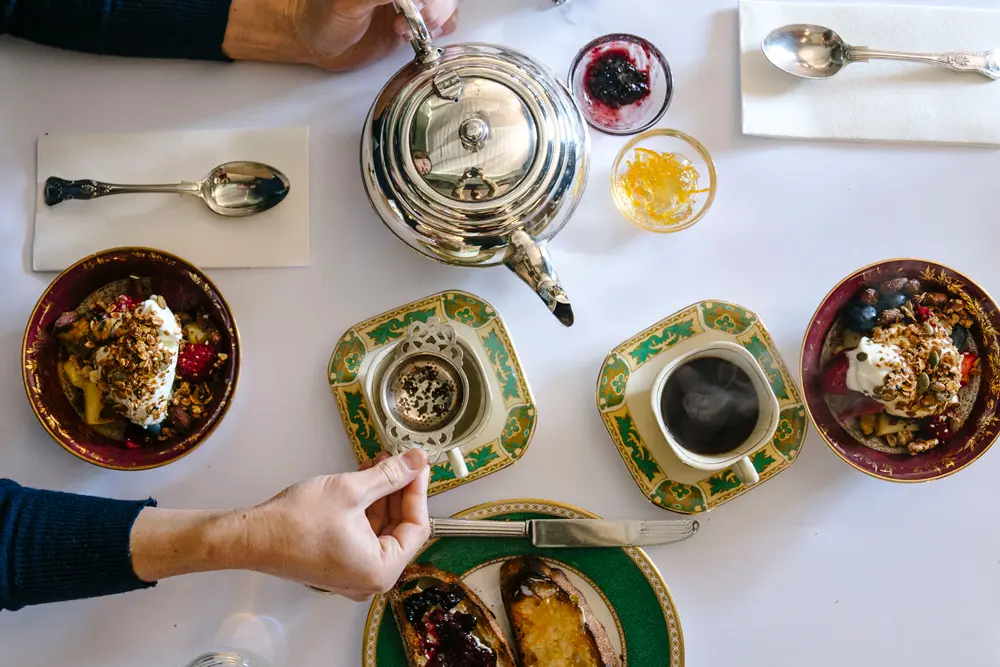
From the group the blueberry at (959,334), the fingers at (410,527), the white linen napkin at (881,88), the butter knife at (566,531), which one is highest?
the white linen napkin at (881,88)

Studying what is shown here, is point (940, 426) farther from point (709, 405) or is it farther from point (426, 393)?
point (426, 393)

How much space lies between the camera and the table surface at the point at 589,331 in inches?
38.7

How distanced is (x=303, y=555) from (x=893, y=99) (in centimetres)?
93

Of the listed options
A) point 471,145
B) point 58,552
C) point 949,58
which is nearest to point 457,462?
point 471,145

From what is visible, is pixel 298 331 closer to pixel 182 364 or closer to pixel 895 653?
pixel 182 364

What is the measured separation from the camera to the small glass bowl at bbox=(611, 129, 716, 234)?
3.24 feet

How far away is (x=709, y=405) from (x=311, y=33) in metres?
0.67

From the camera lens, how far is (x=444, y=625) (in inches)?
36.9

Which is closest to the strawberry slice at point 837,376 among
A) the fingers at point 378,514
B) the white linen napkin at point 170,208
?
the fingers at point 378,514

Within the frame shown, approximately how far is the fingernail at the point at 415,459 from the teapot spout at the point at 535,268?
0.72 ft

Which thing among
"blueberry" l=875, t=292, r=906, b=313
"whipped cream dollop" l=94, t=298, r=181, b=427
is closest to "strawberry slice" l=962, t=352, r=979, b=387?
"blueberry" l=875, t=292, r=906, b=313

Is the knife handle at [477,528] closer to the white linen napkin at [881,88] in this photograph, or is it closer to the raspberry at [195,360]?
the raspberry at [195,360]

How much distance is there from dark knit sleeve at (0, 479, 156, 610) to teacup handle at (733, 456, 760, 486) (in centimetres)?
69

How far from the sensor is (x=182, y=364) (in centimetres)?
94
